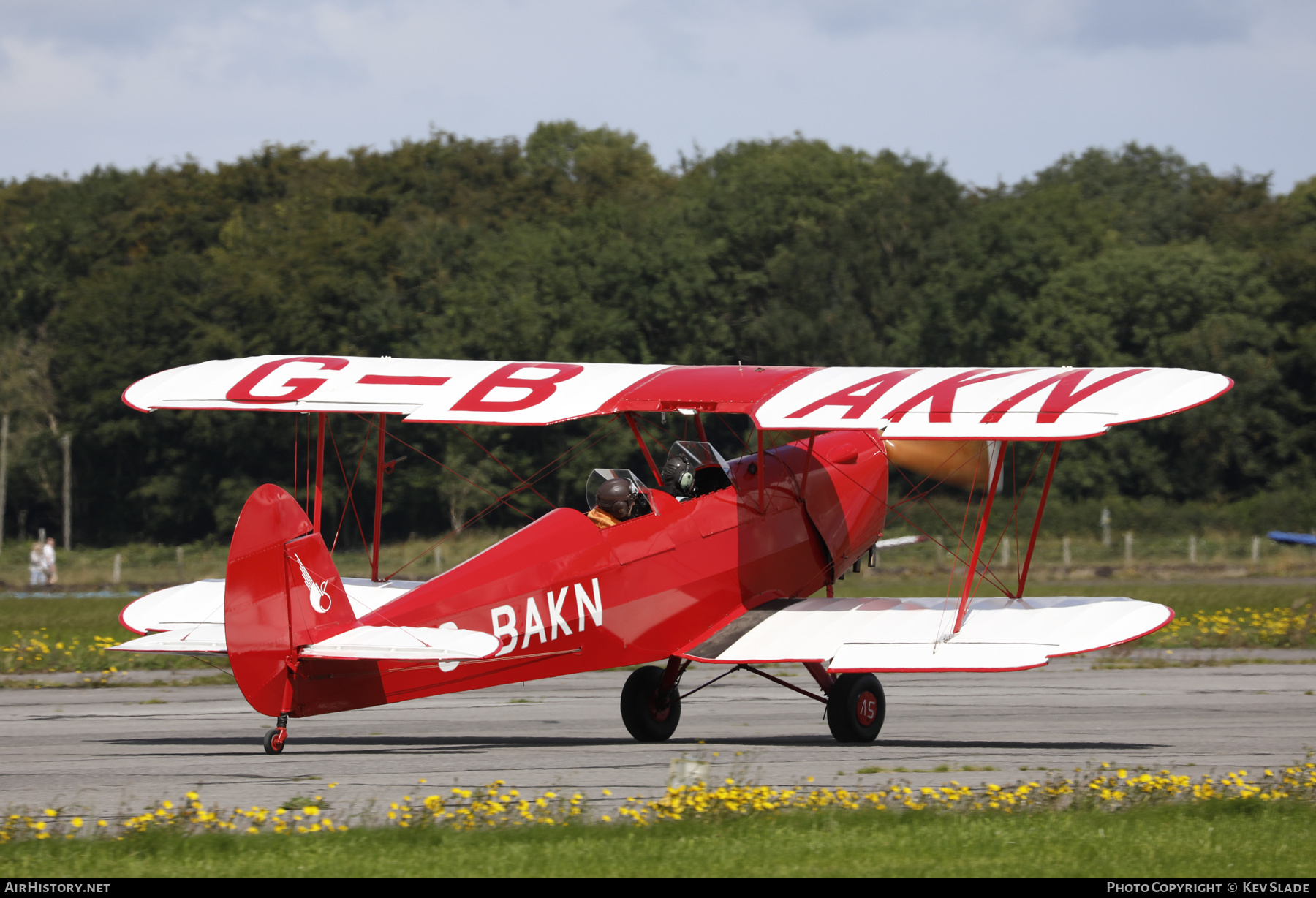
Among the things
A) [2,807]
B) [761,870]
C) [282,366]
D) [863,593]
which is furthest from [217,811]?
[863,593]

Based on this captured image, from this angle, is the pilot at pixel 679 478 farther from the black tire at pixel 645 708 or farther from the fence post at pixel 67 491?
the fence post at pixel 67 491

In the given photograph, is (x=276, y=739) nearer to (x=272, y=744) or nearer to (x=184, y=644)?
(x=272, y=744)

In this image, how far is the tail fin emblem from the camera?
10.3m

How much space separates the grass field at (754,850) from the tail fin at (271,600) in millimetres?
2514

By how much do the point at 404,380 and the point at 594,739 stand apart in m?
3.43

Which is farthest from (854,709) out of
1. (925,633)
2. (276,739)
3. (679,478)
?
(276,739)

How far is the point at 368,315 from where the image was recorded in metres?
56.7

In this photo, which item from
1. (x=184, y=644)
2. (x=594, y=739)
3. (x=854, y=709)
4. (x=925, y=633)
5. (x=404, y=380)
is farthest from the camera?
(x=404, y=380)

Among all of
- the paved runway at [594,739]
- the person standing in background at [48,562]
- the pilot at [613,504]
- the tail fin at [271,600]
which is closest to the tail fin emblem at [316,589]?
the tail fin at [271,600]

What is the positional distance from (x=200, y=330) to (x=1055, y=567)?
110 ft

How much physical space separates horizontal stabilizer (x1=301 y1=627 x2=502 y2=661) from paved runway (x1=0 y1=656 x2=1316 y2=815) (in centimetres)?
78

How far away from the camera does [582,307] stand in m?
55.6

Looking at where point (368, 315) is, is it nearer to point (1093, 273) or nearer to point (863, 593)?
point (1093, 273)

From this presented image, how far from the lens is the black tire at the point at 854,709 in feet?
39.1
